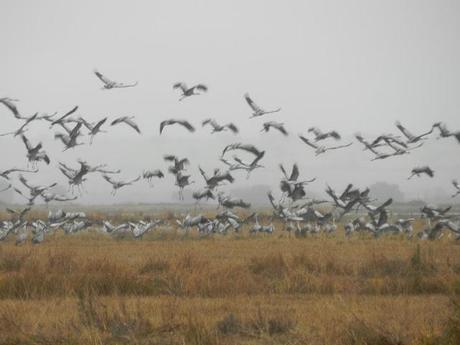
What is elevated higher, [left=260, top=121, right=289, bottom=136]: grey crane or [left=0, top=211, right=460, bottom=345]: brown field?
[left=260, top=121, right=289, bottom=136]: grey crane

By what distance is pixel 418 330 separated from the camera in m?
9.02

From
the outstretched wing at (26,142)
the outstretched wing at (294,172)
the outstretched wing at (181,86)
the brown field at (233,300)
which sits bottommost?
the brown field at (233,300)

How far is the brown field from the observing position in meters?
9.00

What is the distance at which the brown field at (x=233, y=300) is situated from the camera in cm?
900

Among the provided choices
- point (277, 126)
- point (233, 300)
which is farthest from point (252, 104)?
point (233, 300)

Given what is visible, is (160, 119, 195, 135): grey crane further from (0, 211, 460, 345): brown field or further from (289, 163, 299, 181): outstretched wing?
(0, 211, 460, 345): brown field

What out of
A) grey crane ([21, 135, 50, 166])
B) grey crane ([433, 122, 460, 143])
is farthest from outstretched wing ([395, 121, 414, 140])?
grey crane ([21, 135, 50, 166])

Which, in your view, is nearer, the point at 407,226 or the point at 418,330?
the point at 418,330

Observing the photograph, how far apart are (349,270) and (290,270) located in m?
1.43

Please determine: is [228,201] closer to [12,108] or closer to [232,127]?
[232,127]

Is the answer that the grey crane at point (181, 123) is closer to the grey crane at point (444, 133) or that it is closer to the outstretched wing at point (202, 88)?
the outstretched wing at point (202, 88)

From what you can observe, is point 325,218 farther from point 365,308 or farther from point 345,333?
point 345,333

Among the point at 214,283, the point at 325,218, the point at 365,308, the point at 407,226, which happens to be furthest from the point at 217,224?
the point at 365,308

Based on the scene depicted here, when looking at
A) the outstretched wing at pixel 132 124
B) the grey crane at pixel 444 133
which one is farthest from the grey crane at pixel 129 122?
the grey crane at pixel 444 133
